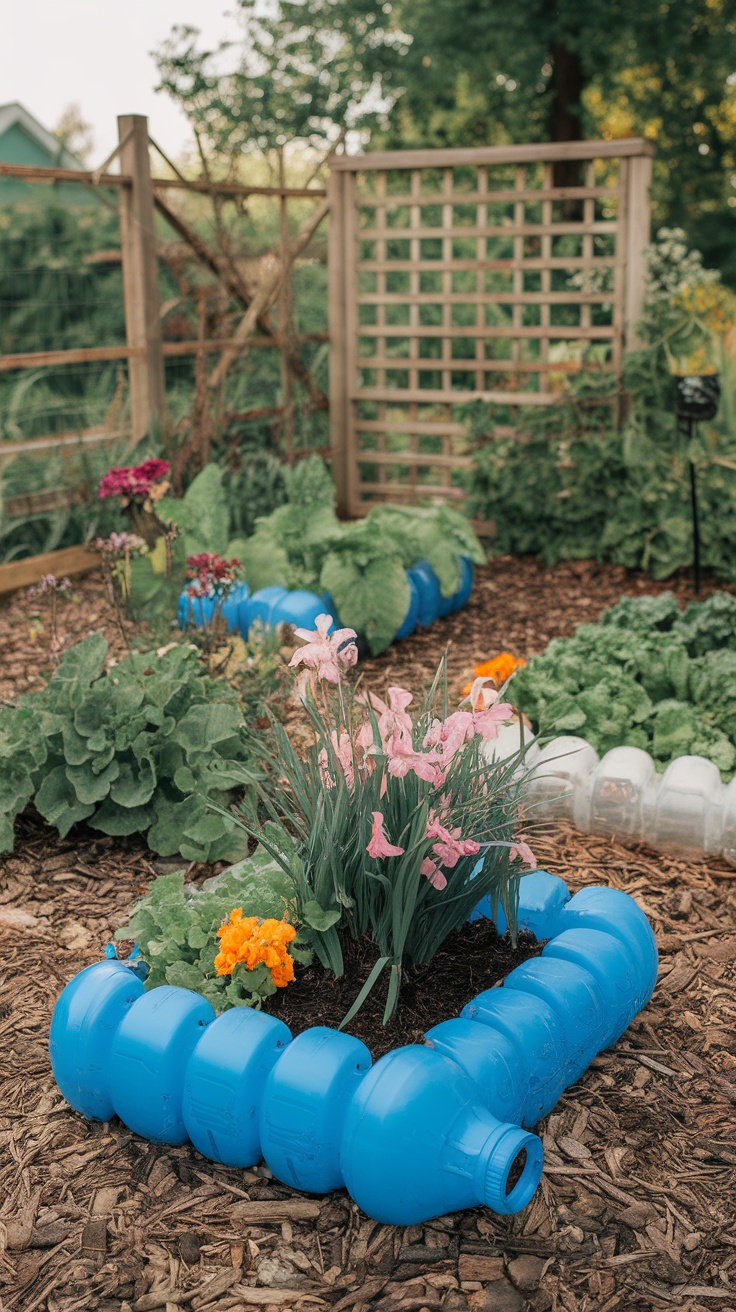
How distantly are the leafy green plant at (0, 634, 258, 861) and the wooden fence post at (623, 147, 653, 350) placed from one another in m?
4.00

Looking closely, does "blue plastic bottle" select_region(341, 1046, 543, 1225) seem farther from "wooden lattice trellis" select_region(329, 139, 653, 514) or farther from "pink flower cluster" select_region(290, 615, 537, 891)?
"wooden lattice trellis" select_region(329, 139, 653, 514)

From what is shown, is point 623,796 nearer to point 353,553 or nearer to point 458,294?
point 353,553

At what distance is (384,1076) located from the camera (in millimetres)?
1890

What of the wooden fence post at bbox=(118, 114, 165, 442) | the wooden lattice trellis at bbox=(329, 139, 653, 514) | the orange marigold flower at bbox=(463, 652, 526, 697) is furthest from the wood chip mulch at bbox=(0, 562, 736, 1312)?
the wooden lattice trellis at bbox=(329, 139, 653, 514)

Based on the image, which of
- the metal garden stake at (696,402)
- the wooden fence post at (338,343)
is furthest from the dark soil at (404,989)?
the wooden fence post at (338,343)

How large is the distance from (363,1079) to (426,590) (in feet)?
11.0

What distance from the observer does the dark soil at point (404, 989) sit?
2121 mm

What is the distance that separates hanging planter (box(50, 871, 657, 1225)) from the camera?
6.08 ft

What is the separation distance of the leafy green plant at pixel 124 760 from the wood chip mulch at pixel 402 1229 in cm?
51

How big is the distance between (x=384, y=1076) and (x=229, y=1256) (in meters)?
0.38

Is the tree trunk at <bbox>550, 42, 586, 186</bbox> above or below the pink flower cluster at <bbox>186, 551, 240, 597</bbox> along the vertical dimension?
above

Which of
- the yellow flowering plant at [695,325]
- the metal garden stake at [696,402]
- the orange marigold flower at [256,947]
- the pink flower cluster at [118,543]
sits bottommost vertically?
the orange marigold flower at [256,947]

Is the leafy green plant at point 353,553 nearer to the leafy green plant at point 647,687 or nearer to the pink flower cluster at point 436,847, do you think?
the leafy green plant at point 647,687

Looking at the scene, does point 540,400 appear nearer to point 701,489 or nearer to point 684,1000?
point 701,489
